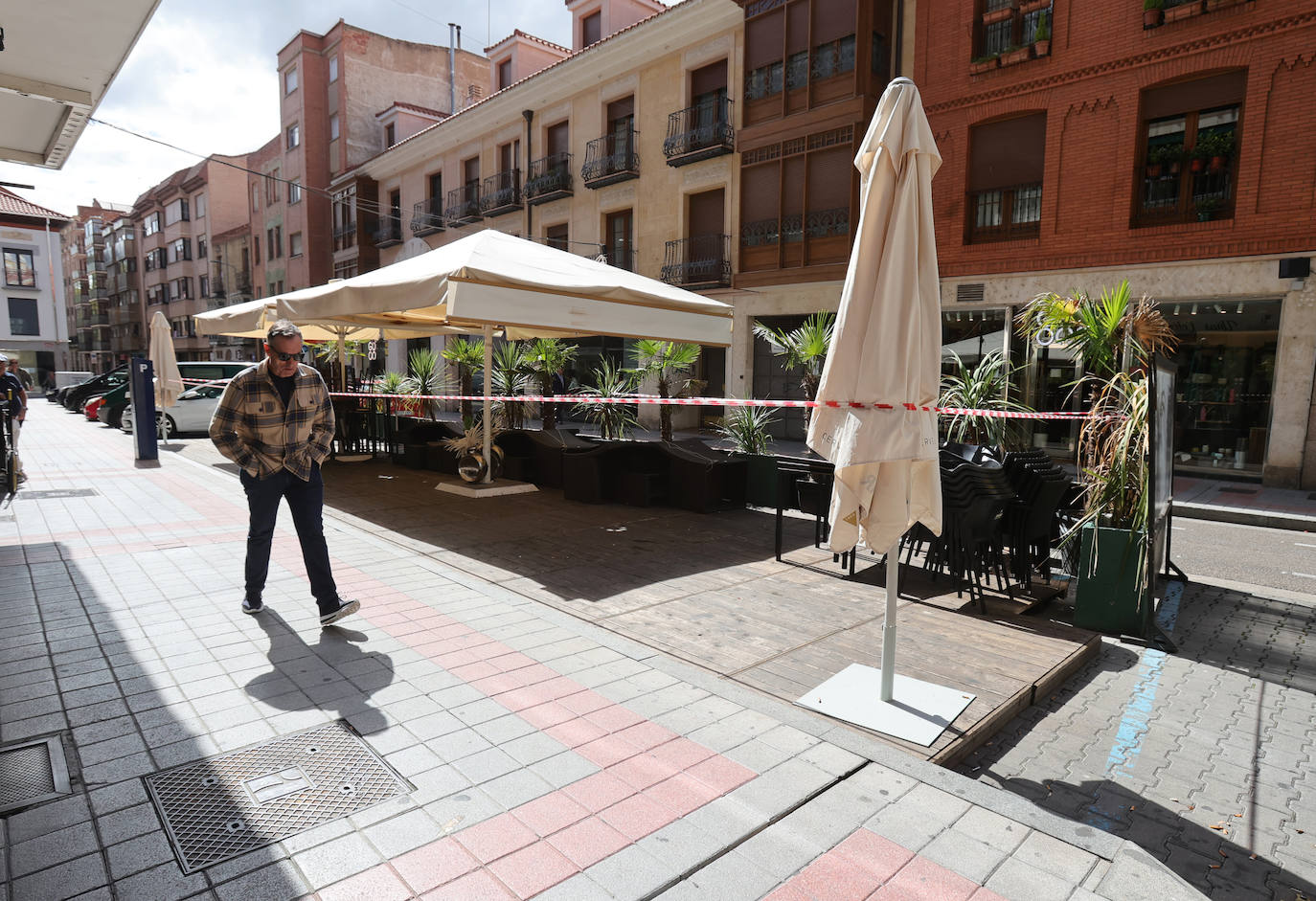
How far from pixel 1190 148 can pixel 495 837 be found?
15039mm

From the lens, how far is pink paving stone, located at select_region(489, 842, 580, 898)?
228cm

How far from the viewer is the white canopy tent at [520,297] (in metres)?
7.07

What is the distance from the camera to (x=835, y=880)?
234cm

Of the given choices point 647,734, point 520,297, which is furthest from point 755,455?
point 647,734

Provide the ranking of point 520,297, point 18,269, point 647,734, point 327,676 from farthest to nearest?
point 18,269, point 520,297, point 327,676, point 647,734

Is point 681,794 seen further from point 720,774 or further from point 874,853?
point 874,853

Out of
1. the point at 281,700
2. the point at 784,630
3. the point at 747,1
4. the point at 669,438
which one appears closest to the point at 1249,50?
the point at 747,1

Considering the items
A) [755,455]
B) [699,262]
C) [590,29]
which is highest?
[590,29]

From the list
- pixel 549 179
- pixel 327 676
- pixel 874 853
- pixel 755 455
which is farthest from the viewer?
pixel 549 179

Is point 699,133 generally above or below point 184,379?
above

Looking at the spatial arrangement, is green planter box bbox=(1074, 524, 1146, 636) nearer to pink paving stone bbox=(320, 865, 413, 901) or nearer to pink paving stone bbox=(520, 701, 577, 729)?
pink paving stone bbox=(520, 701, 577, 729)

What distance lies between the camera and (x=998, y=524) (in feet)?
17.1

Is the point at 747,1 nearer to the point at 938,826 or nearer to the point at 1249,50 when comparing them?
the point at 1249,50

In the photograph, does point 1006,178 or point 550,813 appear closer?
point 550,813
